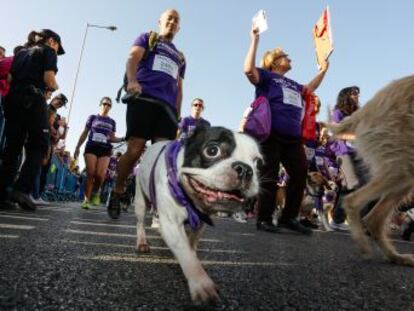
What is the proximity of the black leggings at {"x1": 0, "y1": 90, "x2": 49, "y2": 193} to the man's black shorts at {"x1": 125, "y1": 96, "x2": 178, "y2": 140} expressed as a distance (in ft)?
6.12

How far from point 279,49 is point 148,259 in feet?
13.0

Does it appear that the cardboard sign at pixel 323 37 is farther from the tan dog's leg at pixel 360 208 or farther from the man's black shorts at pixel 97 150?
the man's black shorts at pixel 97 150

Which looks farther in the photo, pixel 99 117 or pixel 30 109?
pixel 99 117

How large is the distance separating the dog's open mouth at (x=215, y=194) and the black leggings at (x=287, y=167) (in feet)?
11.0

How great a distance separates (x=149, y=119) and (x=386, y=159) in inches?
80.5

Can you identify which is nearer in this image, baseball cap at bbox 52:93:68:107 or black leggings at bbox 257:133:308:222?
black leggings at bbox 257:133:308:222

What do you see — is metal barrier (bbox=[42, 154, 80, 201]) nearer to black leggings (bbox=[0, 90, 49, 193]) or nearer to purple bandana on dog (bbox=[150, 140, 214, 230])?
black leggings (bbox=[0, 90, 49, 193])

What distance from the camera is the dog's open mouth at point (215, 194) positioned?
171 centimetres

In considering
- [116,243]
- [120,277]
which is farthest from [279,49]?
[120,277]

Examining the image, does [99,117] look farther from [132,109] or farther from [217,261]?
[217,261]

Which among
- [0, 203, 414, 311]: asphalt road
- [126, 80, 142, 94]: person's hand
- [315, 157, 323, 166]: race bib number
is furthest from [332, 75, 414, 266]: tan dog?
[315, 157, 323, 166]: race bib number

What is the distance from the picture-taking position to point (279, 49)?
549cm

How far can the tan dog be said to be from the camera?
9.13 feet

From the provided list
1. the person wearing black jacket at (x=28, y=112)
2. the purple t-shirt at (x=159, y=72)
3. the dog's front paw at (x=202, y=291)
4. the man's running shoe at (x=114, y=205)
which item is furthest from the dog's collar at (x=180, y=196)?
the person wearing black jacket at (x=28, y=112)
